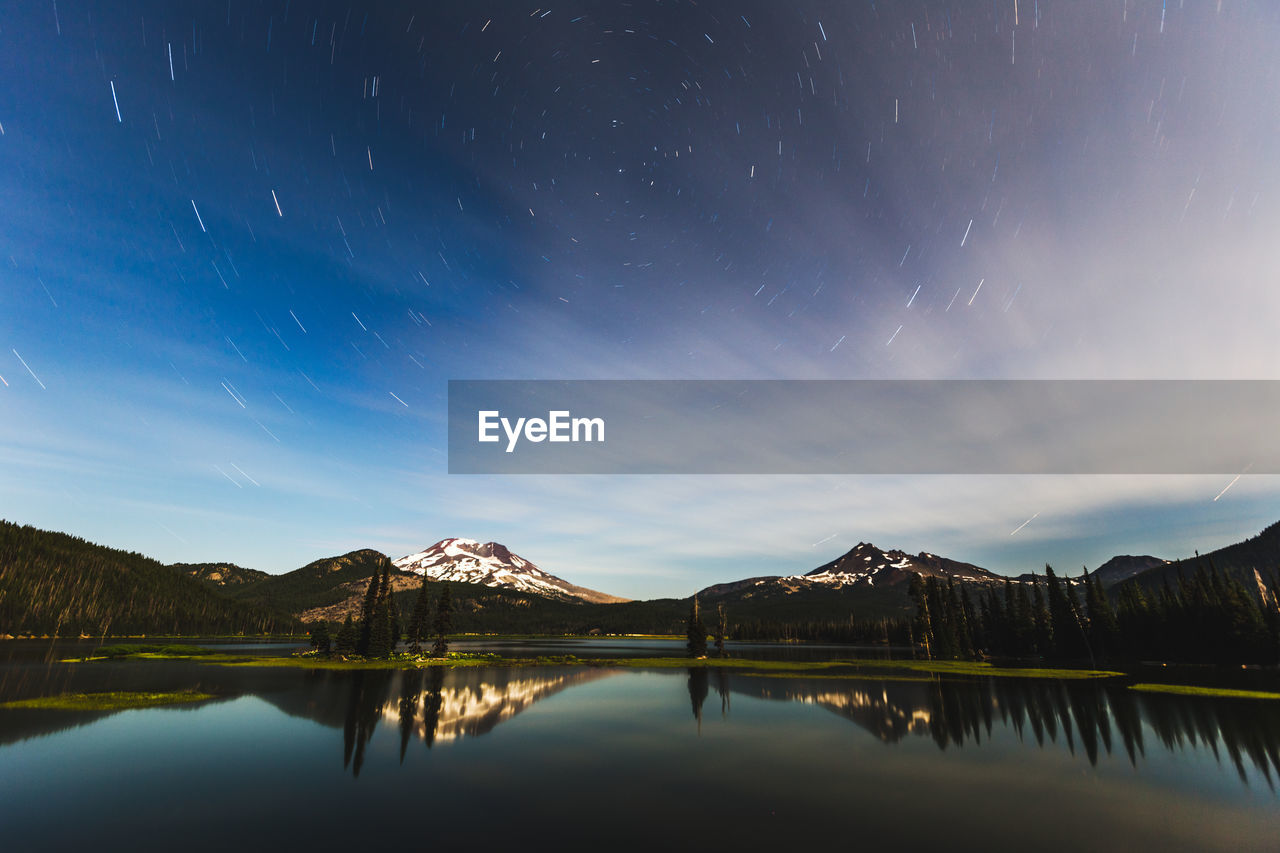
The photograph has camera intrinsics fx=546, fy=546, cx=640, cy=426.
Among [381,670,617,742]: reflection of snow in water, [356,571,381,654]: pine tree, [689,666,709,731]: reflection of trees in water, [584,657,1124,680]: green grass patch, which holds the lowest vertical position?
[584,657,1124,680]: green grass patch

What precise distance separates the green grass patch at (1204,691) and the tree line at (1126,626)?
5590 cm

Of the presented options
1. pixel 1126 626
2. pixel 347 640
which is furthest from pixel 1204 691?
pixel 347 640

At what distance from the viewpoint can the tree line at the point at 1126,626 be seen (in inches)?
4210

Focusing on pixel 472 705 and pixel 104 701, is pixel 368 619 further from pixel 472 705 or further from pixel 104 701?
pixel 472 705

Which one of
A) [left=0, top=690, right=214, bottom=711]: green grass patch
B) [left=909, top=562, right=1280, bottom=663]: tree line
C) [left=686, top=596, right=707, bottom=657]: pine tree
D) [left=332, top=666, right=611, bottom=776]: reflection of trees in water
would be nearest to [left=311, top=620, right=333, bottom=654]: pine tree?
[left=332, top=666, right=611, bottom=776]: reflection of trees in water

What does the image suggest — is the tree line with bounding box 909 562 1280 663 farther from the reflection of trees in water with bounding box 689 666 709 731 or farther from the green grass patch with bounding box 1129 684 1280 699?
the reflection of trees in water with bounding box 689 666 709 731

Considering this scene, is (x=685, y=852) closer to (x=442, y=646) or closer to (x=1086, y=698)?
(x=1086, y=698)

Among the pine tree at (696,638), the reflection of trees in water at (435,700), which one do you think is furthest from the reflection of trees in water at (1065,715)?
the pine tree at (696,638)

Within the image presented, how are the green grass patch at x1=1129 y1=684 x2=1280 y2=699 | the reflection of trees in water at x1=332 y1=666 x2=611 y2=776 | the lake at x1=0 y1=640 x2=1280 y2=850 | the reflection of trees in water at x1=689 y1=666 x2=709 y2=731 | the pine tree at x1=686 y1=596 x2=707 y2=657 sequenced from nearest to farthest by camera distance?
the lake at x1=0 y1=640 x2=1280 y2=850
the reflection of trees in water at x1=332 y1=666 x2=611 y2=776
the reflection of trees in water at x1=689 y1=666 x2=709 y2=731
the green grass patch at x1=1129 y1=684 x2=1280 y2=699
the pine tree at x1=686 y1=596 x2=707 y2=657

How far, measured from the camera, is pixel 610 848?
Result: 71.5 feet

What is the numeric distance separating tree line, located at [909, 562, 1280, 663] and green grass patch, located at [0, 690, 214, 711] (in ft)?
455

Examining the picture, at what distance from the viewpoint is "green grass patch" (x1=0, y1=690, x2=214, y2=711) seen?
49.4 meters

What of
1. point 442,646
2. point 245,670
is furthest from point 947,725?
point 442,646

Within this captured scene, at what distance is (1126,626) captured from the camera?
129875 mm
